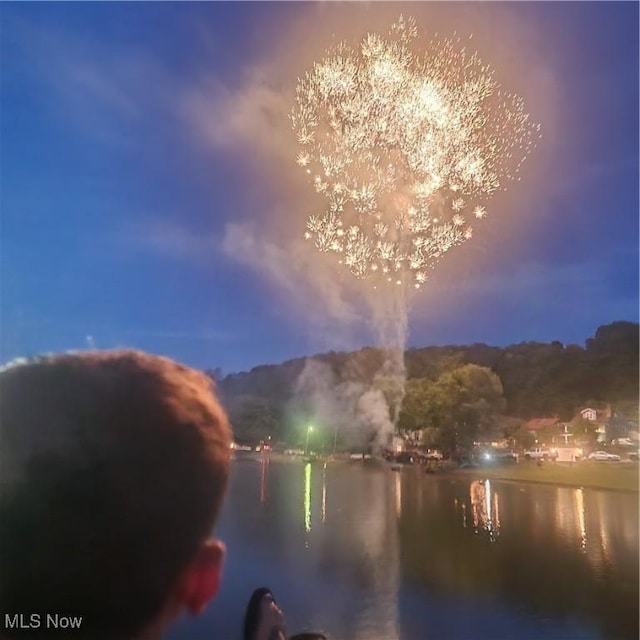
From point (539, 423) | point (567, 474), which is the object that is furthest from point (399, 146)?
point (567, 474)

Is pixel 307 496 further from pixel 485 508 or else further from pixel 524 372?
pixel 524 372

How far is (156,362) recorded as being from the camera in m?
0.69

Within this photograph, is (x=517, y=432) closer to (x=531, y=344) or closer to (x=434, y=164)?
(x=531, y=344)

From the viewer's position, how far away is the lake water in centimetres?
190

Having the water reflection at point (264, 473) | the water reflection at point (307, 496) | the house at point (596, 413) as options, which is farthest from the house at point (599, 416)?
the water reflection at point (264, 473)

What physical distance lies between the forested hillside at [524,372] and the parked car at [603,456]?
158 mm

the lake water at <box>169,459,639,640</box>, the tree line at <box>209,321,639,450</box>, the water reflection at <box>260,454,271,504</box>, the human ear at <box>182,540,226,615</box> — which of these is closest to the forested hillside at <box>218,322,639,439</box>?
the tree line at <box>209,321,639,450</box>

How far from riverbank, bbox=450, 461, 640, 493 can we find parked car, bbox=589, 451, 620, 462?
0.06 ft

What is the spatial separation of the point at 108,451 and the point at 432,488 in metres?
1.72

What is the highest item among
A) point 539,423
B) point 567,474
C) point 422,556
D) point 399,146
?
point 399,146

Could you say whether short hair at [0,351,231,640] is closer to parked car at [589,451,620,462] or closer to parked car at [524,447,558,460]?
parked car at [524,447,558,460]

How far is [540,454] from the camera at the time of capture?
233 cm

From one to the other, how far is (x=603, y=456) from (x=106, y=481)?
2.11m

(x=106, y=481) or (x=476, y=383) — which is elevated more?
(x=476, y=383)
